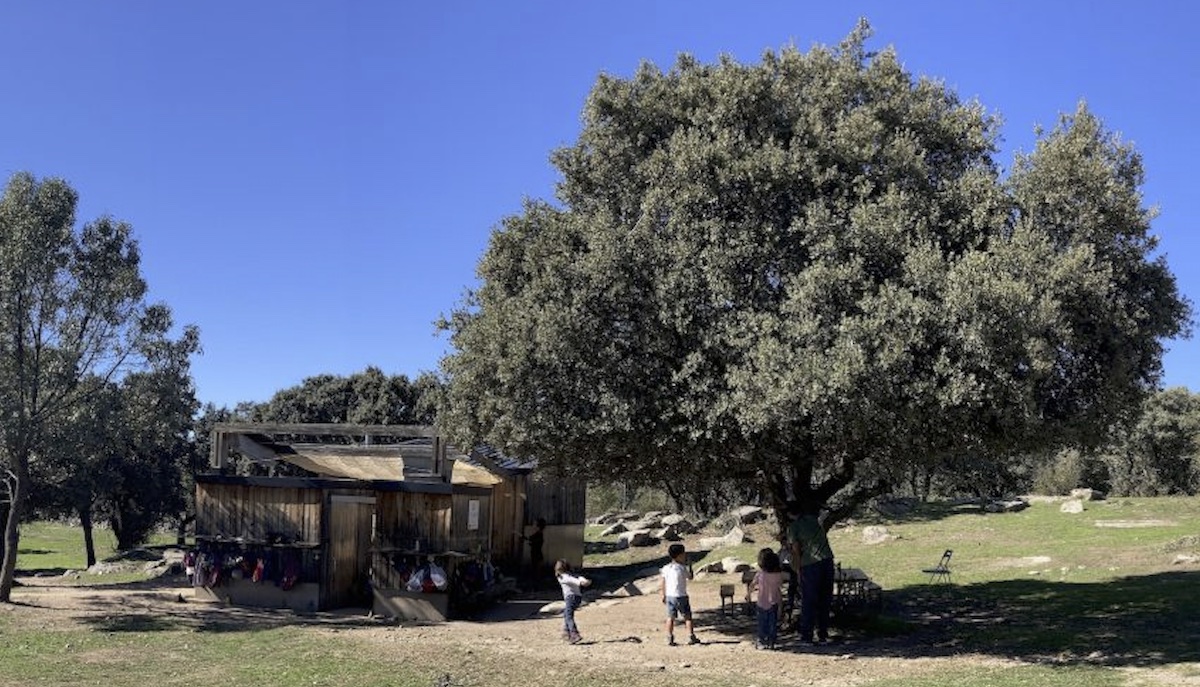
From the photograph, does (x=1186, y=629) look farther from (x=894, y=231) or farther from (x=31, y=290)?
(x=31, y=290)

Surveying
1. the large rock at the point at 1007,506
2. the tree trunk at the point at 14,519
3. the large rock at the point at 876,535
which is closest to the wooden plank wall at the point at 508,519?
the tree trunk at the point at 14,519

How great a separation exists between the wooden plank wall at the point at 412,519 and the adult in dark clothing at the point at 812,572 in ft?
30.0

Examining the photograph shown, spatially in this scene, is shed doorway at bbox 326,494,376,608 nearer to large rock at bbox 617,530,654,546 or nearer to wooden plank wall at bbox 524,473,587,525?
wooden plank wall at bbox 524,473,587,525

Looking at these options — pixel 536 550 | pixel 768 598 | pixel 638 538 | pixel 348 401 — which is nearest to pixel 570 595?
pixel 768 598

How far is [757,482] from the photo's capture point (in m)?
19.1

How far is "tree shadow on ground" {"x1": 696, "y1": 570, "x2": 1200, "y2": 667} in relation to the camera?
50.0 feet

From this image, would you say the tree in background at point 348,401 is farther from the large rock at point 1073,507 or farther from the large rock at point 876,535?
the large rock at point 1073,507

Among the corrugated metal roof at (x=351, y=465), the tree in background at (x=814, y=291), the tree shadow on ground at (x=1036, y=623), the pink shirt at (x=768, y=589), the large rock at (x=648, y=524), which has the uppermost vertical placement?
the tree in background at (x=814, y=291)

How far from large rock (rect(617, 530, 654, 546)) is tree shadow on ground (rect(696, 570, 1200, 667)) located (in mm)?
15771

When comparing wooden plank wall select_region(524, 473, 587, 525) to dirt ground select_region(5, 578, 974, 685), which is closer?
dirt ground select_region(5, 578, 974, 685)

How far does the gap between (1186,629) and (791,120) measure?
426 inches

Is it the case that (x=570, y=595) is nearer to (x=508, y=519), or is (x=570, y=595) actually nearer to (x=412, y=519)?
(x=412, y=519)

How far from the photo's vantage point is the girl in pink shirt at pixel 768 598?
16.1 meters

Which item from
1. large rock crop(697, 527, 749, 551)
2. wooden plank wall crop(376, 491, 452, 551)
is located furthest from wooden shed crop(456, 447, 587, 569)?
large rock crop(697, 527, 749, 551)
